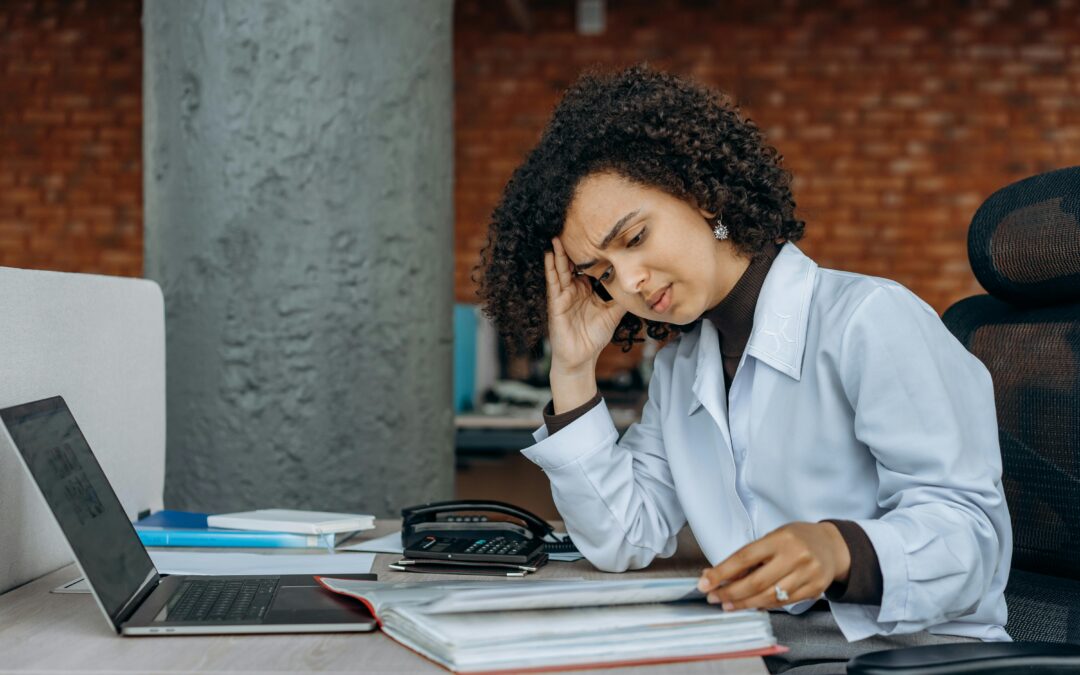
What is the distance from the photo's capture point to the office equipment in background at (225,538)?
1394mm

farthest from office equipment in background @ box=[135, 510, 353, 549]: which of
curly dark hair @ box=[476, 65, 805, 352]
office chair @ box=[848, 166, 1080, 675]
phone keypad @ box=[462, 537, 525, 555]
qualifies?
office chair @ box=[848, 166, 1080, 675]

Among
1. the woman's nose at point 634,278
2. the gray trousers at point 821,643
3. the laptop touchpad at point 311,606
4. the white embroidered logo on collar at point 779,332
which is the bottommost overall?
the gray trousers at point 821,643

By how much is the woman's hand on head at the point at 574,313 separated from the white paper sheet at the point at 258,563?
0.40 metres

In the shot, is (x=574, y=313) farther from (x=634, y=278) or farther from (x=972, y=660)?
(x=972, y=660)

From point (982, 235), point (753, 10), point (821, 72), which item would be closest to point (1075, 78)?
point (821, 72)

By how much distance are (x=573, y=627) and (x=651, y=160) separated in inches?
27.0

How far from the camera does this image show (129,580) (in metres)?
1.05

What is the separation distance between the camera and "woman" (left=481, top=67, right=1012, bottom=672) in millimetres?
1088

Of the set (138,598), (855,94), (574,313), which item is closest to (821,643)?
(574,313)

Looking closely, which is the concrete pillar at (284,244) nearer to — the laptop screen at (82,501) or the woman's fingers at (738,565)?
the laptop screen at (82,501)

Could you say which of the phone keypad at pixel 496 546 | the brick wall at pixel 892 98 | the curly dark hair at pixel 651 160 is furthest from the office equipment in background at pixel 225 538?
the brick wall at pixel 892 98

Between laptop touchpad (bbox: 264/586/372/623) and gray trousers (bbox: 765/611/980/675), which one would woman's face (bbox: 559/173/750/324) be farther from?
laptop touchpad (bbox: 264/586/372/623)

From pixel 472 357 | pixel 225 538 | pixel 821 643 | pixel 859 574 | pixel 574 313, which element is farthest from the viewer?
pixel 472 357

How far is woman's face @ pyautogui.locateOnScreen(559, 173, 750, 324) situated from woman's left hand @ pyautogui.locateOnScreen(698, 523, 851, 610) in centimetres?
41
